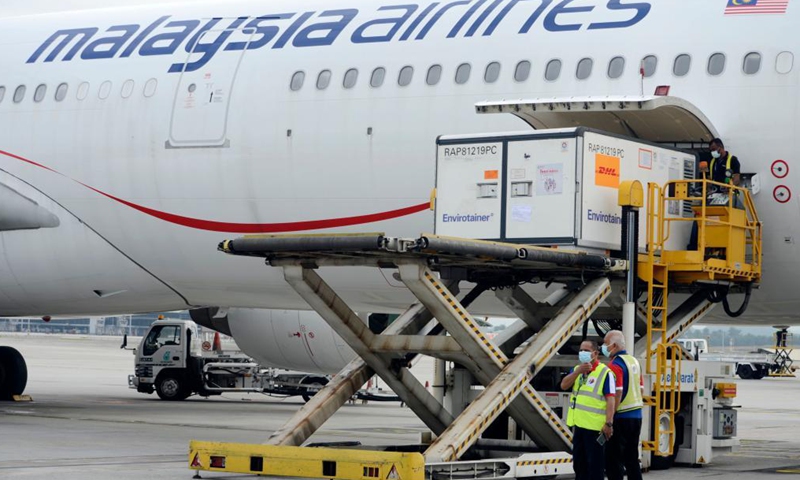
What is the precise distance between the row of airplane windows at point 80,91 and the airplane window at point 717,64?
7756 millimetres

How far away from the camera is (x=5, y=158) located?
19.5 metres

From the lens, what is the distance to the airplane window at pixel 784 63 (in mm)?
14273

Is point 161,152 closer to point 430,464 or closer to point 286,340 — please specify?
point 286,340

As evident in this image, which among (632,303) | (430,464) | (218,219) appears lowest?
(430,464)

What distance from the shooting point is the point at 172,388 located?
93.1 ft

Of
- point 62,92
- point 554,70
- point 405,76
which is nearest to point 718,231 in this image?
point 554,70

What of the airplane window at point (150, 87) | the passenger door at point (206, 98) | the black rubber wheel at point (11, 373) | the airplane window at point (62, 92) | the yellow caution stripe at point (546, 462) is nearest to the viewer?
the yellow caution stripe at point (546, 462)

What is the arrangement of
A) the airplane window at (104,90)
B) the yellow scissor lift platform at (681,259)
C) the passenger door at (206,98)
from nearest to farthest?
the yellow scissor lift platform at (681,259)
the passenger door at (206,98)
the airplane window at (104,90)

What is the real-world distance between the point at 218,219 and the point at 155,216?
1073 mm

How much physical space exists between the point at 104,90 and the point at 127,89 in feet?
1.38

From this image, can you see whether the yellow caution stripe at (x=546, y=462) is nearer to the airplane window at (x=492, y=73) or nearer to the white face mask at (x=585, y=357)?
the white face mask at (x=585, y=357)

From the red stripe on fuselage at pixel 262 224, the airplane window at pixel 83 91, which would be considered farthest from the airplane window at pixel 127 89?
the red stripe on fuselage at pixel 262 224

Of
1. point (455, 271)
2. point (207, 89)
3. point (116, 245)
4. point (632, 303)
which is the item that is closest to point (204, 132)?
point (207, 89)

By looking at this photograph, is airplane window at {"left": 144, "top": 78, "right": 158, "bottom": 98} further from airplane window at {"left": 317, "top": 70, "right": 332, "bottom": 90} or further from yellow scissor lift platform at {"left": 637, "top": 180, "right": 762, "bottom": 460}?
yellow scissor lift platform at {"left": 637, "top": 180, "right": 762, "bottom": 460}
